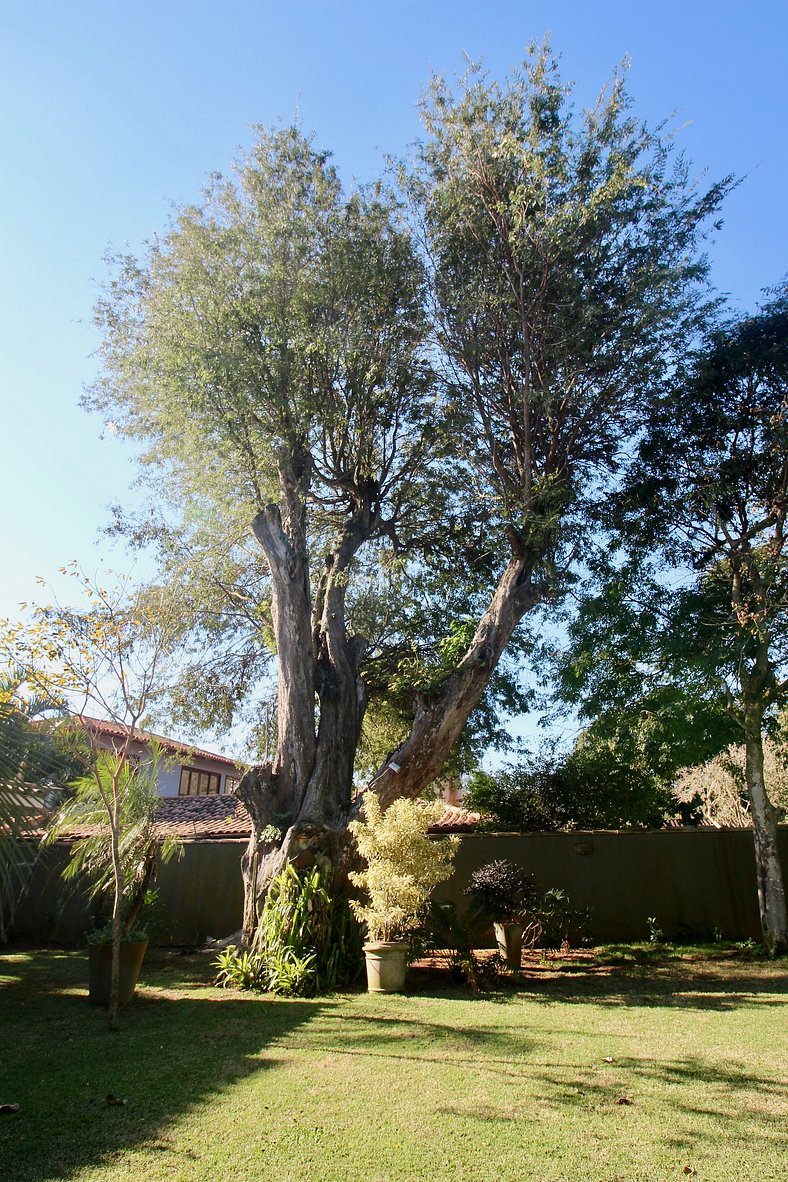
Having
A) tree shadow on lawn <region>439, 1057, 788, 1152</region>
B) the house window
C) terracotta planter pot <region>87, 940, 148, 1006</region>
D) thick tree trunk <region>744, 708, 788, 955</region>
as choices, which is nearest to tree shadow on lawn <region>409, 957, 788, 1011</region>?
thick tree trunk <region>744, 708, 788, 955</region>

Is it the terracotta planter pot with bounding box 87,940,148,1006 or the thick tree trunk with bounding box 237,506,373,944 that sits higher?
the thick tree trunk with bounding box 237,506,373,944

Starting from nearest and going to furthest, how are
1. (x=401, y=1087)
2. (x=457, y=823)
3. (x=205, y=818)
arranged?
1. (x=401, y=1087)
2. (x=457, y=823)
3. (x=205, y=818)

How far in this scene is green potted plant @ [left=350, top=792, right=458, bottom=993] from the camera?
322 inches

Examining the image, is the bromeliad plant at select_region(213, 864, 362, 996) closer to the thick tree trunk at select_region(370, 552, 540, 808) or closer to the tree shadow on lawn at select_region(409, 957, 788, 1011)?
the tree shadow on lawn at select_region(409, 957, 788, 1011)

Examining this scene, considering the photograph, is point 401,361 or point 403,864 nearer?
point 403,864

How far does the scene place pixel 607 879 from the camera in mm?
13359

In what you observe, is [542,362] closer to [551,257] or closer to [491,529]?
[551,257]

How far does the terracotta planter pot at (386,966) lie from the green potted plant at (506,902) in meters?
1.60

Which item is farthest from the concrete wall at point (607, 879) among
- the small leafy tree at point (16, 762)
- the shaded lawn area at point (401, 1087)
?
the small leafy tree at point (16, 762)

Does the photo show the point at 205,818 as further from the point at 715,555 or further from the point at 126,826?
the point at 715,555

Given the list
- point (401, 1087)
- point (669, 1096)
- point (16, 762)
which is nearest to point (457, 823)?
point (16, 762)

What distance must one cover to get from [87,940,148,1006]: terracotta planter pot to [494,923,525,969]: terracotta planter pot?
4.52m

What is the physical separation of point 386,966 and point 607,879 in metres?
6.36

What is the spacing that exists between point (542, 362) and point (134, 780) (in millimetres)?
8077
